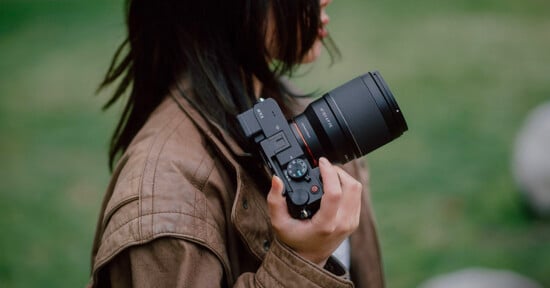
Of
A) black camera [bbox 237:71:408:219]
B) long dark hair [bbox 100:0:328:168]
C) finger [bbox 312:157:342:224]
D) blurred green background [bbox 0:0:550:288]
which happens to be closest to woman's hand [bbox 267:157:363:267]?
finger [bbox 312:157:342:224]

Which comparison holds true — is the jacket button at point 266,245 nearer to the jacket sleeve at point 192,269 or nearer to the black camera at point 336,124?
the jacket sleeve at point 192,269

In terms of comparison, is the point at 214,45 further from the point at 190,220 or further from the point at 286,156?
the point at 190,220

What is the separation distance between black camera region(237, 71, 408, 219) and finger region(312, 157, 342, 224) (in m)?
0.10

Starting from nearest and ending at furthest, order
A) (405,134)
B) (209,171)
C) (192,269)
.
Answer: (192,269) < (209,171) < (405,134)

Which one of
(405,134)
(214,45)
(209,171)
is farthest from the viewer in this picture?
(405,134)

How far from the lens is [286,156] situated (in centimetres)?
145

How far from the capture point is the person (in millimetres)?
1349

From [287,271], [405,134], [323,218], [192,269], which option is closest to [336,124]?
[323,218]

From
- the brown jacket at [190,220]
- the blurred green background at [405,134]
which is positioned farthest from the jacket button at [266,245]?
the blurred green background at [405,134]

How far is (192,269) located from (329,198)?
31 centimetres

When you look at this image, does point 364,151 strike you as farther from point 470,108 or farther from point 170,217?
point 470,108

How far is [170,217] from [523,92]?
4.34 metres

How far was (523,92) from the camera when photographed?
16.7ft

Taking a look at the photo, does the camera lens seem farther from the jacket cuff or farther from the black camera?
the jacket cuff
